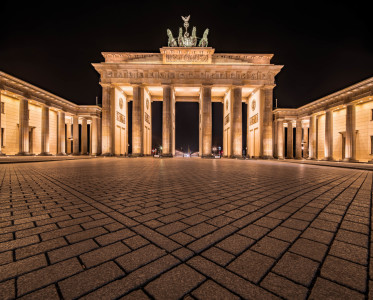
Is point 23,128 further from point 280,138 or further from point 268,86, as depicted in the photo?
point 280,138

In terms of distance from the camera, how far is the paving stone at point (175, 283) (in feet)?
3.67

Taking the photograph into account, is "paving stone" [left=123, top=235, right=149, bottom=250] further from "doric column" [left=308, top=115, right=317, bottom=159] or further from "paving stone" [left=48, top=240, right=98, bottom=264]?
"doric column" [left=308, top=115, right=317, bottom=159]

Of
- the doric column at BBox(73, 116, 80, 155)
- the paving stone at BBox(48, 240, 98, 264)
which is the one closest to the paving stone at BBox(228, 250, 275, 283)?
the paving stone at BBox(48, 240, 98, 264)

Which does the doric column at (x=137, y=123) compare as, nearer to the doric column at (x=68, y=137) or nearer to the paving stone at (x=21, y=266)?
the doric column at (x=68, y=137)

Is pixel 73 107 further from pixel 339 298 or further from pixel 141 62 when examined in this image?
pixel 339 298

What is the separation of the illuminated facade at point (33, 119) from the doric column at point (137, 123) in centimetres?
1124

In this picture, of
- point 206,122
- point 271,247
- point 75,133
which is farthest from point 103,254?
point 75,133

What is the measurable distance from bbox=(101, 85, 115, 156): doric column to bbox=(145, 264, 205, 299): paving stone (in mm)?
26880

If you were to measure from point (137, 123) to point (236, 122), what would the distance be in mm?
14506

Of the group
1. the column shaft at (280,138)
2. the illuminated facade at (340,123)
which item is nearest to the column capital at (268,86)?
the illuminated facade at (340,123)

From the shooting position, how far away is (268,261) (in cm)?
146

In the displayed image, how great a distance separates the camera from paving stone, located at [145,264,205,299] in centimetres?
112

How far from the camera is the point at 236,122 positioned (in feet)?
84.2

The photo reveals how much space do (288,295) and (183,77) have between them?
90.8 ft
